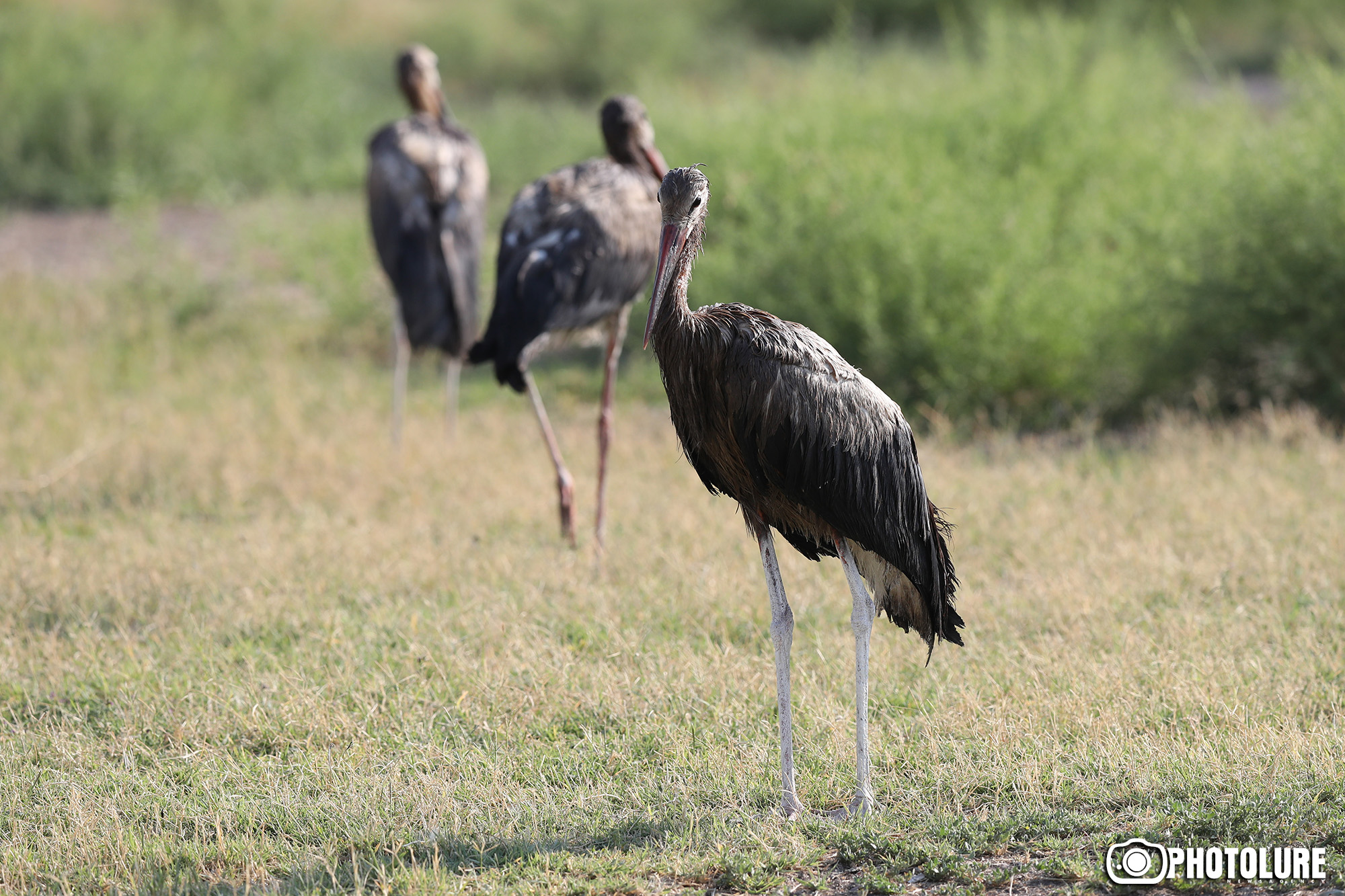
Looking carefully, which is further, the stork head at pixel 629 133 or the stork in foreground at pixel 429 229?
the stork in foreground at pixel 429 229

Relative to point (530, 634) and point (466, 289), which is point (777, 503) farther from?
point (466, 289)

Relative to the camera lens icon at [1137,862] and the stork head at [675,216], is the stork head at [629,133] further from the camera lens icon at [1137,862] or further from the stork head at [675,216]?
the camera lens icon at [1137,862]

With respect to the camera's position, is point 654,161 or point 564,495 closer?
point 564,495

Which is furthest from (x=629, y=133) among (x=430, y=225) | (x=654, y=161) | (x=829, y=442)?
(x=829, y=442)

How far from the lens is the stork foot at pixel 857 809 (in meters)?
4.07

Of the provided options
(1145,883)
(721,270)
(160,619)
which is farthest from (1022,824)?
(721,270)

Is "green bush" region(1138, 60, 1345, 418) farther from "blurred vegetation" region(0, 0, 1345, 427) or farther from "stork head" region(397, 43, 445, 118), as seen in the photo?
"stork head" region(397, 43, 445, 118)

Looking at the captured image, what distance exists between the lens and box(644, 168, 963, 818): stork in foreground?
3945mm

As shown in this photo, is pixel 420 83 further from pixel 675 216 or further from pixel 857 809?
pixel 857 809

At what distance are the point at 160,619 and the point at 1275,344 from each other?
6572 mm

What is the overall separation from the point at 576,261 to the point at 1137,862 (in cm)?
409

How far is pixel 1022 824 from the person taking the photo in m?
3.96

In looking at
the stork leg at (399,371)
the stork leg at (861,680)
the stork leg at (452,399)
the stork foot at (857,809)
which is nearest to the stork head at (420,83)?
the stork leg at (399,371)

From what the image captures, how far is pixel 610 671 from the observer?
16.8ft
